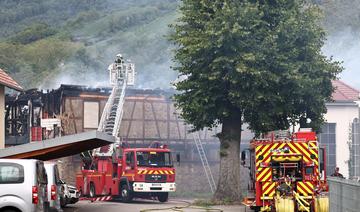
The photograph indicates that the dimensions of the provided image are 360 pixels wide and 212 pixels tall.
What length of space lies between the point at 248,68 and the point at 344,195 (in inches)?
506

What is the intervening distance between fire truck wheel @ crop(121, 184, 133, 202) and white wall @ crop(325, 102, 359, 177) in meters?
15.0

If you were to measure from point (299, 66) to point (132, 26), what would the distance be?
80.8 meters

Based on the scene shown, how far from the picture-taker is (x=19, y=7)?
12562 centimetres

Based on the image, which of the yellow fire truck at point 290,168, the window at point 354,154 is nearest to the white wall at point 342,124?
the window at point 354,154

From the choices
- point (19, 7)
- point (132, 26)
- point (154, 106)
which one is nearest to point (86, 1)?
point (19, 7)

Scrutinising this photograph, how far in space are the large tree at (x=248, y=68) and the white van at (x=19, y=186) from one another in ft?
44.2

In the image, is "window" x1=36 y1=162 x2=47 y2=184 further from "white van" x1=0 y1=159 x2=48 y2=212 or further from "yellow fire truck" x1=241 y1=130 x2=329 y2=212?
"yellow fire truck" x1=241 y1=130 x2=329 y2=212

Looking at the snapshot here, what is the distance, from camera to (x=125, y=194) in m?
34.1

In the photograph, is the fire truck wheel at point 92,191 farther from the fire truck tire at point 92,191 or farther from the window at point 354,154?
the window at point 354,154

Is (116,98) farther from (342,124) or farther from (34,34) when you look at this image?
(34,34)

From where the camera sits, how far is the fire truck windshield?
34344 millimetres

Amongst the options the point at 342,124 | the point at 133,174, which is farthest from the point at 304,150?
the point at 342,124

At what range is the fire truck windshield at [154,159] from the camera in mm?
34344

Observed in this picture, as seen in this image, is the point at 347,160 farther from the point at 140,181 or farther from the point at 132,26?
the point at 132,26
